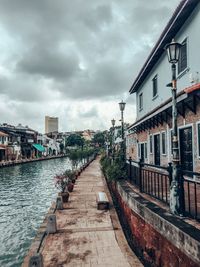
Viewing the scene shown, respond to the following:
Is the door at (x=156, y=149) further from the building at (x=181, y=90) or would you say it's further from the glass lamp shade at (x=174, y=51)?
the glass lamp shade at (x=174, y=51)

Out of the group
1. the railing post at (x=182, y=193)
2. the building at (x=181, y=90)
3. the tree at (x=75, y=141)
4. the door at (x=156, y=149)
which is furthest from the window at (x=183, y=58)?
the tree at (x=75, y=141)

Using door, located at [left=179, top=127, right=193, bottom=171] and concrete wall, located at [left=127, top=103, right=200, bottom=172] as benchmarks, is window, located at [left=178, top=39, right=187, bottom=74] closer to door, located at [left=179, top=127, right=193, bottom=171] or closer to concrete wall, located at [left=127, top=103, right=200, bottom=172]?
concrete wall, located at [left=127, top=103, right=200, bottom=172]

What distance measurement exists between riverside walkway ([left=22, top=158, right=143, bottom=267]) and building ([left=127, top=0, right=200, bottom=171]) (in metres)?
4.26

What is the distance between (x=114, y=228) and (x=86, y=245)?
1.47 metres

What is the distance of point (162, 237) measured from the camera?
15.9 ft

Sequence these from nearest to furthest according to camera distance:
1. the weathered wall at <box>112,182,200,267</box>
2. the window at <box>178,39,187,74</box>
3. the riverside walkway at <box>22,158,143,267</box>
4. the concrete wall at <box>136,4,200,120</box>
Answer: the weathered wall at <box>112,182,200,267</box>
the riverside walkway at <box>22,158,143,267</box>
the concrete wall at <box>136,4,200,120</box>
the window at <box>178,39,187,74</box>

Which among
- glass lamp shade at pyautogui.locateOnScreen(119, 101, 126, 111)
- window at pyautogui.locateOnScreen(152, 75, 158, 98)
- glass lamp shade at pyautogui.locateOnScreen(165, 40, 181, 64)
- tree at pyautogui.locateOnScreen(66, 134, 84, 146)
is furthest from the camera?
tree at pyautogui.locateOnScreen(66, 134, 84, 146)

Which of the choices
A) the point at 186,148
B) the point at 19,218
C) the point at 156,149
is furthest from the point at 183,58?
the point at 19,218

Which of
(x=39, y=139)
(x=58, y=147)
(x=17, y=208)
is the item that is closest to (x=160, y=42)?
(x=17, y=208)

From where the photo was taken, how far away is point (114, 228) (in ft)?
25.2

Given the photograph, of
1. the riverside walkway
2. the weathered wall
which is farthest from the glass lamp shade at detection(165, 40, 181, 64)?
the riverside walkway

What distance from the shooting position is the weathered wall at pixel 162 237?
394 cm

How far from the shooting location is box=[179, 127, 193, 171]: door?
10.1 metres

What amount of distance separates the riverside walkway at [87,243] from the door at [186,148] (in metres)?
3.75
